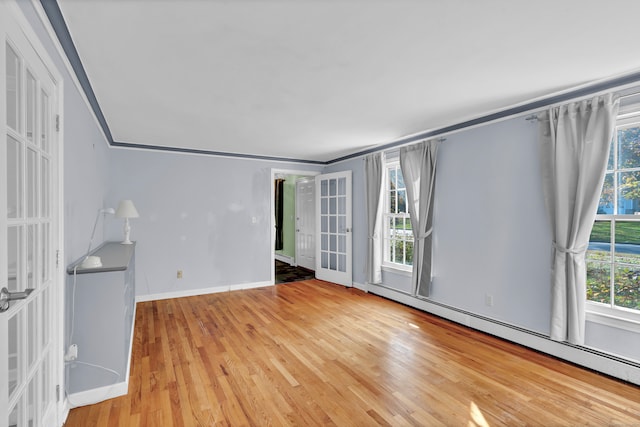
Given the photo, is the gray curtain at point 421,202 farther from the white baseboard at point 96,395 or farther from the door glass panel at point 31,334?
the door glass panel at point 31,334

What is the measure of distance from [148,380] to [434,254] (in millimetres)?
3330

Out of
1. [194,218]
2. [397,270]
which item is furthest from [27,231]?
[397,270]

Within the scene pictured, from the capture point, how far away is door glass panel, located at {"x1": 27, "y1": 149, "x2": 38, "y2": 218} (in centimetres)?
139

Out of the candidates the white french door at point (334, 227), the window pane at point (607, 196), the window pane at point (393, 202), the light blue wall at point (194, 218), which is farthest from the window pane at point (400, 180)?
the window pane at point (607, 196)

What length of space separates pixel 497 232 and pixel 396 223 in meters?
1.65

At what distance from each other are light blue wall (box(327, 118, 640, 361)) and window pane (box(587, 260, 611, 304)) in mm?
245

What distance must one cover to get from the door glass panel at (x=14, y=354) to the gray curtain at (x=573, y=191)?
359 centimetres

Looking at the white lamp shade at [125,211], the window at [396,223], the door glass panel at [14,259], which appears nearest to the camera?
the door glass panel at [14,259]

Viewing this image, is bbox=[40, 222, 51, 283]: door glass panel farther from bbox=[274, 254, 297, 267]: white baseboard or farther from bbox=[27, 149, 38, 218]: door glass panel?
bbox=[274, 254, 297, 267]: white baseboard

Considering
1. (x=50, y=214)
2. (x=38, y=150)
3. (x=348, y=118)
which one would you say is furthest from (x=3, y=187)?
(x=348, y=118)

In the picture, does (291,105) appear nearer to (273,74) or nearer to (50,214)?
(273,74)

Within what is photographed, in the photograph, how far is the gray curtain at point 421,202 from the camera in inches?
155

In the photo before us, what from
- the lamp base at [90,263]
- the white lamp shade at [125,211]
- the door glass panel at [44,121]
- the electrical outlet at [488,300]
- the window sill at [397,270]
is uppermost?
the door glass panel at [44,121]

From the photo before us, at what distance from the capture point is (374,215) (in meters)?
4.88
